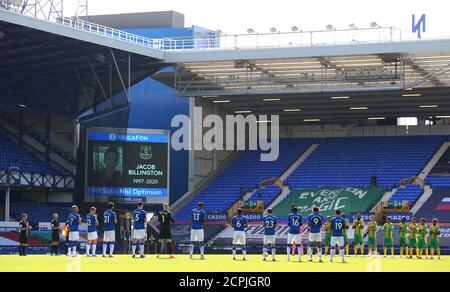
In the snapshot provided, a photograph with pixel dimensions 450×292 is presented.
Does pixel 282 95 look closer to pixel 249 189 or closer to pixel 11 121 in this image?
pixel 249 189

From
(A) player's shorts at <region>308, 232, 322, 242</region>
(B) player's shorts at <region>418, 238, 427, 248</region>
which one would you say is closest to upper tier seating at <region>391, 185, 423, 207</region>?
(B) player's shorts at <region>418, 238, 427, 248</region>

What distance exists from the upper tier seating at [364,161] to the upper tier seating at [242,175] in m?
1.46

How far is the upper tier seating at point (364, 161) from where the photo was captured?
67312 mm

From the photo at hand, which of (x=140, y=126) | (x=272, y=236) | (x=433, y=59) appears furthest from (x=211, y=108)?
(x=272, y=236)

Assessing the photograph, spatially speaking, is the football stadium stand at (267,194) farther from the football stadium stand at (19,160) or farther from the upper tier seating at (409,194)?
the football stadium stand at (19,160)

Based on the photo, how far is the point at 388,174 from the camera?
6712 centimetres

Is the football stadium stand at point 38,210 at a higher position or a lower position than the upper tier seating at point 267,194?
lower

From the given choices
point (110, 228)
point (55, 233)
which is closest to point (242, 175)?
point (55, 233)

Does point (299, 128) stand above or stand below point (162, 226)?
above

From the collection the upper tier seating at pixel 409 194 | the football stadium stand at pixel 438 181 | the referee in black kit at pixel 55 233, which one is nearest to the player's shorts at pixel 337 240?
the referee in black kit at pixel 55 233

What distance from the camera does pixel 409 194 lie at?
209ft

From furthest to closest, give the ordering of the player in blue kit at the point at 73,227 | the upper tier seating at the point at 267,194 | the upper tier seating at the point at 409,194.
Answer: the upper tier seating at the point at 267,194 → the upper tier seating at the point at 409,194 → the player in blue kit at the point at 73,227

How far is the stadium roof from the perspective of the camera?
178ft

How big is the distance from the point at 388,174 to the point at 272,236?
2758cm
